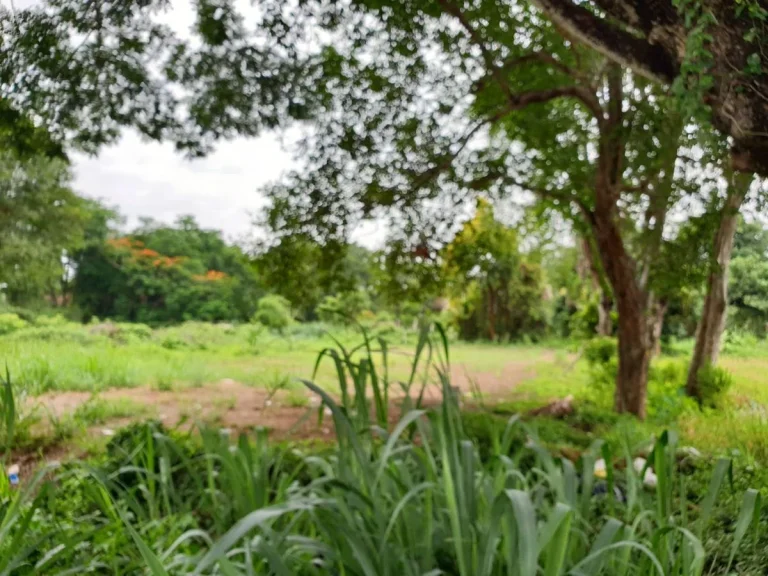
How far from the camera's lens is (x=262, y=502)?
1150 millimetres

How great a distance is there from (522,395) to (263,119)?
1.35 meters

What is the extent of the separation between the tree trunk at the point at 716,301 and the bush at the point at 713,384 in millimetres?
16

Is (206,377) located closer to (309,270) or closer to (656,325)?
(309,270)

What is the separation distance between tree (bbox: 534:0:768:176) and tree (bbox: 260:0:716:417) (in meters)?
0.89

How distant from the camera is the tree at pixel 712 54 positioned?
1.24 metres

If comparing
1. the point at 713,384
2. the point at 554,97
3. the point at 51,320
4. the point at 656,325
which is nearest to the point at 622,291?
the point at 656,325

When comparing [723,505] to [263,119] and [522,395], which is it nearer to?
[522,395]

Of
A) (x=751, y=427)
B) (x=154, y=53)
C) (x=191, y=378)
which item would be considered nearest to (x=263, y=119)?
(x=154, y=53)

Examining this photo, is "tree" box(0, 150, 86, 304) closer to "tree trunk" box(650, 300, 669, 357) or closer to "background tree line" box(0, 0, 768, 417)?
"background tree line" box(0, 0, 768, 417)

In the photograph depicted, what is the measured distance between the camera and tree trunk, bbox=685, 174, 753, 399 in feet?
7.14

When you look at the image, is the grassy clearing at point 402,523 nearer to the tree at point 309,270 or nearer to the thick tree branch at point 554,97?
the tree at point 309,270

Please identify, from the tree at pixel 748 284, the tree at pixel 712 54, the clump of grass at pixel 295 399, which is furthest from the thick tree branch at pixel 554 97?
the clump of grass at pixel 295 399

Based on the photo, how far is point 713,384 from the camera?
2.33m

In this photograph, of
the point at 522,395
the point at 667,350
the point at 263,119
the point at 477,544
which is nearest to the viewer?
the point at 477,544
